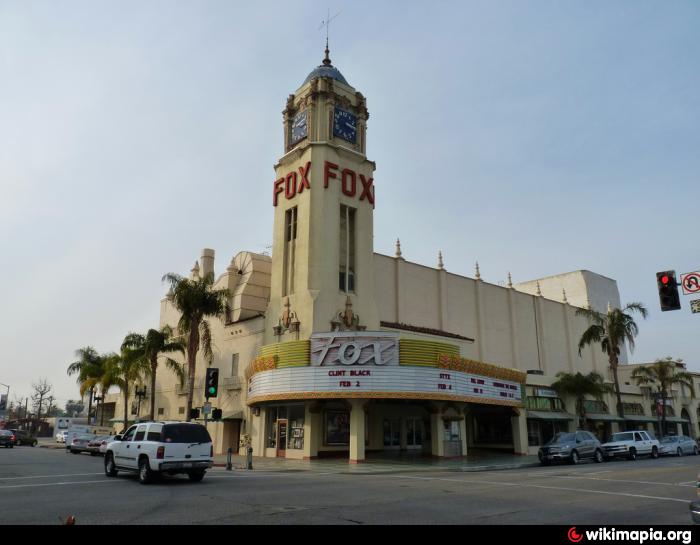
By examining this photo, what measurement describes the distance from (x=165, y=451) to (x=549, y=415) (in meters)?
33.7

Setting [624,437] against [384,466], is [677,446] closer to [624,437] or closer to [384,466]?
[624,437]

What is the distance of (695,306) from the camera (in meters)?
17.0

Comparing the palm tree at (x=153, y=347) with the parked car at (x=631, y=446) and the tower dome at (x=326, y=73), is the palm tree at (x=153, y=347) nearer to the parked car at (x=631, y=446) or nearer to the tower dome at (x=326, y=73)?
the tower dome at (x=326, y=73)

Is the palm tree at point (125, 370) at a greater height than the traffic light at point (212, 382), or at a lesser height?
greater

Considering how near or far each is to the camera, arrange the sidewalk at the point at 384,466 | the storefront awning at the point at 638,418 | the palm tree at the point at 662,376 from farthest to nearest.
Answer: the palm tree at the point at 662,376, the storefront awning at the point at 638,418, the sidewalk at the point at 384,466

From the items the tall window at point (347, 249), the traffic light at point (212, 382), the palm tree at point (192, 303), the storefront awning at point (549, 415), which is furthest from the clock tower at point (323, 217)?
the storefront awning at point (549, 415)

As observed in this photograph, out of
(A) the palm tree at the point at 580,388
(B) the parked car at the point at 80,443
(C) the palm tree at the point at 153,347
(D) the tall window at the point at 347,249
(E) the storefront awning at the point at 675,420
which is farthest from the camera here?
(E) the storefront awning at the point at 675,420

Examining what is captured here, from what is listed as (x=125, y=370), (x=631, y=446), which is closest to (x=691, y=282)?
(x=631, y=446)

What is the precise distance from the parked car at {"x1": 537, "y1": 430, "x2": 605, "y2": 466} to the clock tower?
47.1ft

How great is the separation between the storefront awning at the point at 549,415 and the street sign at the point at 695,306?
26.0 metres

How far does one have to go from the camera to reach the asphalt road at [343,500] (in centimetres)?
1081
